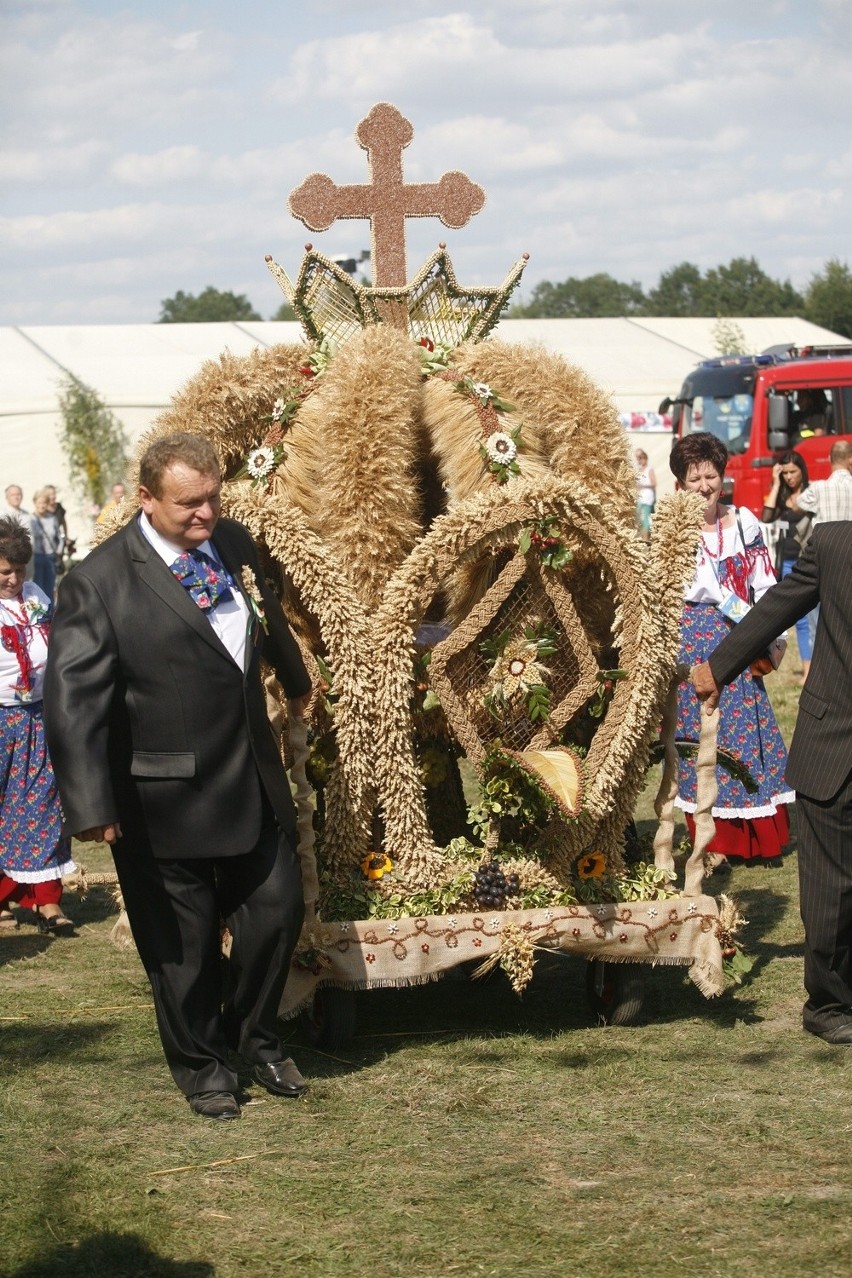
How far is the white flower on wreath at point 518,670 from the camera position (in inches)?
191

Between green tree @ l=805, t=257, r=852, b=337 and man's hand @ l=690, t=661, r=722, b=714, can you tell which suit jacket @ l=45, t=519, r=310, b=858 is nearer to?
man's hand @ l=690, t=661, r=722, b=714

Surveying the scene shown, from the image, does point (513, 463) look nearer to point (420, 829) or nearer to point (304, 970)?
point (420, 829)

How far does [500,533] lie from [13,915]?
12.1ft

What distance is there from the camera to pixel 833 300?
2435 inches

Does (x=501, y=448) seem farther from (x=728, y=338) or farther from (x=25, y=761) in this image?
(x=728, y=338)

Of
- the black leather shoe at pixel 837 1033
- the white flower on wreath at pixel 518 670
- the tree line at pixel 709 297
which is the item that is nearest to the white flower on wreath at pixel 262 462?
the white flower on wreath at pixel 518 670

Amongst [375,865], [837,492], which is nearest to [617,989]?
[375,865]

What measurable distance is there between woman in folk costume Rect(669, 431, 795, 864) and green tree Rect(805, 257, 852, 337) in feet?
183

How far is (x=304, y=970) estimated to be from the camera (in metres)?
4.91

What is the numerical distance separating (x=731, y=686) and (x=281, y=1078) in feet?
11.4

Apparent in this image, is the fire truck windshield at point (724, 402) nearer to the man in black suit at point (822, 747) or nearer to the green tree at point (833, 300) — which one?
the man in black suit at point (822, 747)

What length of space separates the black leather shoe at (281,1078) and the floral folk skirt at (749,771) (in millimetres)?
3035

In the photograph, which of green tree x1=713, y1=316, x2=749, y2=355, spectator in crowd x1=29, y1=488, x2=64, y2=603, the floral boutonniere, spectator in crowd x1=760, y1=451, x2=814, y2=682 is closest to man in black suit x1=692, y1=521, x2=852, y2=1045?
the floral boutonniere

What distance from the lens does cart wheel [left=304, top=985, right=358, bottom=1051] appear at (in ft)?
16.4
